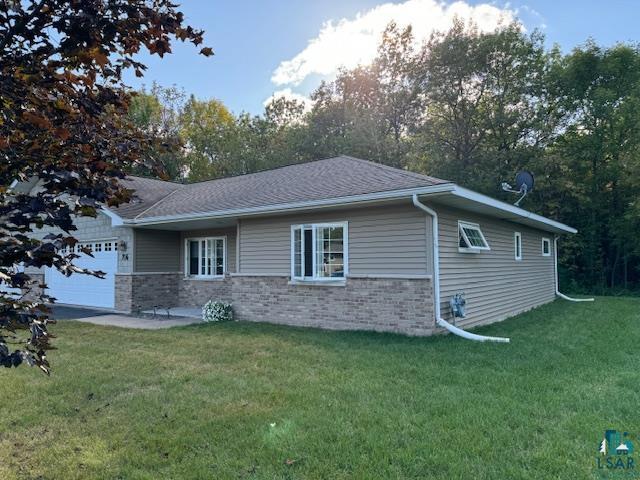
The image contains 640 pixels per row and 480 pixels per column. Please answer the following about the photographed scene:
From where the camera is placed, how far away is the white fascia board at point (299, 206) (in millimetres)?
7234

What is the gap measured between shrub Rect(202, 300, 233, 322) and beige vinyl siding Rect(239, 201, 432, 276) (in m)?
1.40

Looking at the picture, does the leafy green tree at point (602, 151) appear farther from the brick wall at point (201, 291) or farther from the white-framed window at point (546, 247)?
the brick wall at point (201, 291)

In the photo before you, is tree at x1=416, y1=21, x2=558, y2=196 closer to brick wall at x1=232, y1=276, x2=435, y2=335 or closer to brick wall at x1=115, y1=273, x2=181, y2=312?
brick wall at x1=232, y1=276, x2=435, y2=335

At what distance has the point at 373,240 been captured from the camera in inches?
334

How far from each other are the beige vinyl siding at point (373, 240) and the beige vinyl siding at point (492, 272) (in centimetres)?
49

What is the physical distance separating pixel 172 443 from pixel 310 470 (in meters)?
1.24

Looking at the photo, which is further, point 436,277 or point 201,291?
point 201,291

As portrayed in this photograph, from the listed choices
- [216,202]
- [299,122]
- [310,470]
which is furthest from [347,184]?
[299,122]

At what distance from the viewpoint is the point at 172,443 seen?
357cm

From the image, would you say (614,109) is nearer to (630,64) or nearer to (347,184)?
(630,64)

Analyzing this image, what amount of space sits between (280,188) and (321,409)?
736 cm

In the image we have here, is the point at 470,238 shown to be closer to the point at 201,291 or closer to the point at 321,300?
the point at 321,300

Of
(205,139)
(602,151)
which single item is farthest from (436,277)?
(205,139)

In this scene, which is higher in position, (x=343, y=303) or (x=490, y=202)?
(x=490, y=202)
